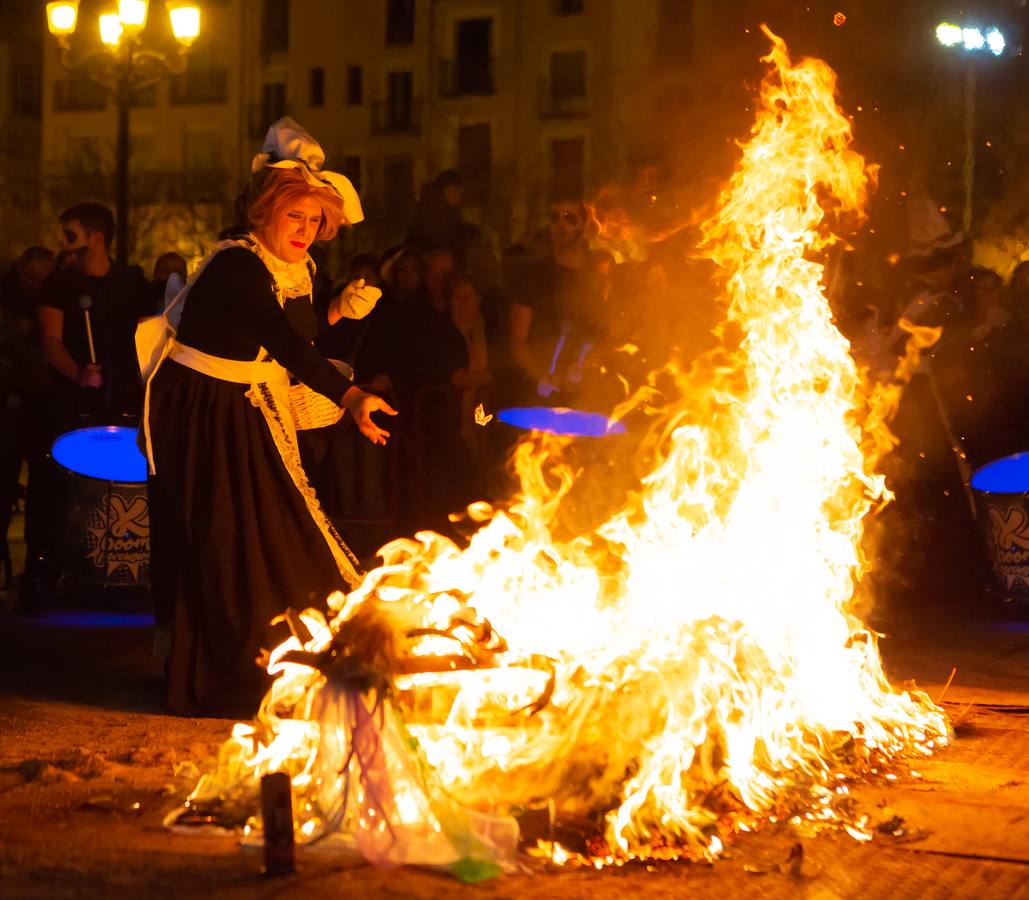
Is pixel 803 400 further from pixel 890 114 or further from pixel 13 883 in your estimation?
pixel 890 114

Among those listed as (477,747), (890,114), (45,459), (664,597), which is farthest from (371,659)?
(890,114)

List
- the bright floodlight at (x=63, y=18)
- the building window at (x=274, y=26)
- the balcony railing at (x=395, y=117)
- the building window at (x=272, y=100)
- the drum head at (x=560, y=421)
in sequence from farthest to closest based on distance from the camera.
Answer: the building window at (x=274, y=26), the building window at (x=272, y=100), the balcony railing at (x=395, y=117), the bright floodlight at (x=63, y=18), the drum head at (x=560, y=421)

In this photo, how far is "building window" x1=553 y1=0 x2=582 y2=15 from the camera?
46812 mm

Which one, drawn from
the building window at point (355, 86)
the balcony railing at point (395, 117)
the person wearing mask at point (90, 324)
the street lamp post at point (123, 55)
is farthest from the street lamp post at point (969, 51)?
the building window at point (355, 86)

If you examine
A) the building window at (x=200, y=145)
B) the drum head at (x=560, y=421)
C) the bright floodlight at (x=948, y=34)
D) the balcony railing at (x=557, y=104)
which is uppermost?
the building window at (x=200, y=145)

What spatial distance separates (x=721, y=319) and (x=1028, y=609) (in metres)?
2.30

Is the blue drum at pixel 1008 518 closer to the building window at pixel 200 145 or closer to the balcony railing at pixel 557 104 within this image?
the balcony railing at pixel 557 104

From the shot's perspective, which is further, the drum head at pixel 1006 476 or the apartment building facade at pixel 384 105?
the apartment building facade at pixel 384 105

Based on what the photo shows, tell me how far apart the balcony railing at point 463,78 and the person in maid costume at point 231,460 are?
141 ft

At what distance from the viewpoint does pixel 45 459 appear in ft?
29.7

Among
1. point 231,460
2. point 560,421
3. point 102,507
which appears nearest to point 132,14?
point 102,507

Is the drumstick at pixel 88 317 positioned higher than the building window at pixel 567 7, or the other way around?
the building window at pixel 567 7

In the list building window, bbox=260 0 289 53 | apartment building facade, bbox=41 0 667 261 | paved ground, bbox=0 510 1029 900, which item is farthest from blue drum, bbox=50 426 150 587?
building window, bbox=260 0 289 53

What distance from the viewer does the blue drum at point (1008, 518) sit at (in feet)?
29.1
